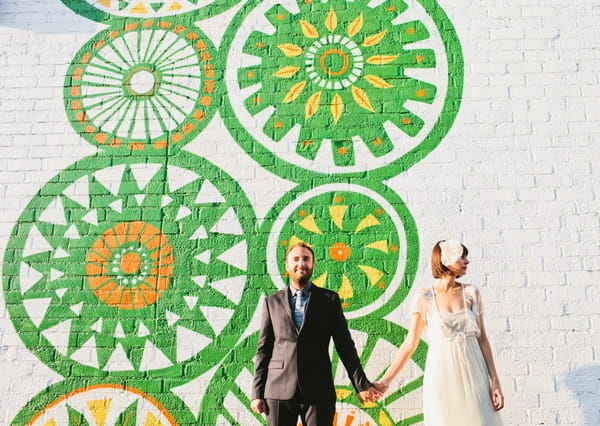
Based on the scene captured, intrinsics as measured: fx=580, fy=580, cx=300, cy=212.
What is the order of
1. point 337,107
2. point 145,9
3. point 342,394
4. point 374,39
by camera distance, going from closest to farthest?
point 342,394, point 337,107, point 374,39, point 145,9

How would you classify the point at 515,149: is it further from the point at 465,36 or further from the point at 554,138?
the point at 465,36

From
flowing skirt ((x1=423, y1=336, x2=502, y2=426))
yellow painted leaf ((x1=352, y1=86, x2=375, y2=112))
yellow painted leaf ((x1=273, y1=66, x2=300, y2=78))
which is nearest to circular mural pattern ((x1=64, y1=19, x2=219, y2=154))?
yellow painted leaf ((x1=273, y1=66, x2=300, y2=78))

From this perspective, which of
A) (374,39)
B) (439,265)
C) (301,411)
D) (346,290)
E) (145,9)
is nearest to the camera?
(301,411)

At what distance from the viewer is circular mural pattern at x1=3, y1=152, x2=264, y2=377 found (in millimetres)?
3195

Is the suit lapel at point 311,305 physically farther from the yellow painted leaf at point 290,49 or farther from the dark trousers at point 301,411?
the yellow painted leaf at point 290,49

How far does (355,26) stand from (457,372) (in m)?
2.21

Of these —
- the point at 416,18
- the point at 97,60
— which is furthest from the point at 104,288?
the point at 416,18

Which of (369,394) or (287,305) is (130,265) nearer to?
(287,305)

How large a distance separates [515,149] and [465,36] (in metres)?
0.78

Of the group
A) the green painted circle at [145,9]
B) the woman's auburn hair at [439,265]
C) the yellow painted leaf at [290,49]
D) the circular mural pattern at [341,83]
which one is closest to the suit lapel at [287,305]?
the woman's auburn hair at [439,265]

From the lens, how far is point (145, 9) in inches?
148

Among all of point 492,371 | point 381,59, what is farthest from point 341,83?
point 492,371

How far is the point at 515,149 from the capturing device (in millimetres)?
3375

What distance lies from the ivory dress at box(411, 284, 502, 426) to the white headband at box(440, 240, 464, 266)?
16 centimetres
